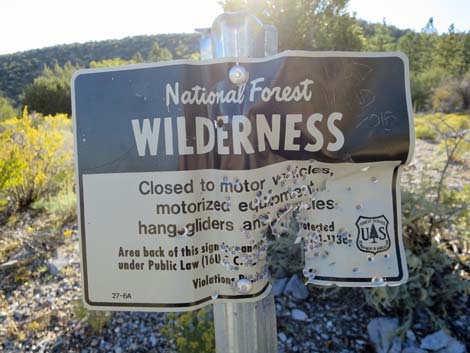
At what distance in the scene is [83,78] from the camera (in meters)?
0.93

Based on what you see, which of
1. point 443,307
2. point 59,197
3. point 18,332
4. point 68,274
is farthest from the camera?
point 59,197

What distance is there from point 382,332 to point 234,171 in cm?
144

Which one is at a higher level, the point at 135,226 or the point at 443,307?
the point at 135,226

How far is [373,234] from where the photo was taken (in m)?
0.90

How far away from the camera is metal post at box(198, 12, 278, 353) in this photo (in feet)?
3.02

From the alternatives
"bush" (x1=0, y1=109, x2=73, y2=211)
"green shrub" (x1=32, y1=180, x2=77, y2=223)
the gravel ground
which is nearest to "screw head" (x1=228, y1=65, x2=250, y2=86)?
the gravel ground

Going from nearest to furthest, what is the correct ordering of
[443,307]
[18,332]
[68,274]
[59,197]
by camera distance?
[443,307]
[18,332]
[68,274]
[59,197]

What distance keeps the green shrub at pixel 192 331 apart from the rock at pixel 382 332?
0.78m

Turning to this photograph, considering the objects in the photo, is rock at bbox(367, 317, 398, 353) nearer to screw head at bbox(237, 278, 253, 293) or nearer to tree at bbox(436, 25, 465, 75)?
screw head at bbox(237, 278, 253, 293)

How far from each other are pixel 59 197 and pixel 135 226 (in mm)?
3897

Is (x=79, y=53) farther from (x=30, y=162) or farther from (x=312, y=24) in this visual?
(x=30, y=162)

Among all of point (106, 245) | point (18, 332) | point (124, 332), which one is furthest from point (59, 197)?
point (106, 245)

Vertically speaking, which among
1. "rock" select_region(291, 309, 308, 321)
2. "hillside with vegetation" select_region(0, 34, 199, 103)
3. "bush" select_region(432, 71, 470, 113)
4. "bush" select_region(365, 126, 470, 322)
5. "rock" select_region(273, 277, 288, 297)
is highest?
"hillside with vegetation" select_region(0, 34, 199, 103)

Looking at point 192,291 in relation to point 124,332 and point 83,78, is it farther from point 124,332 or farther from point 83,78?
point 124,332
